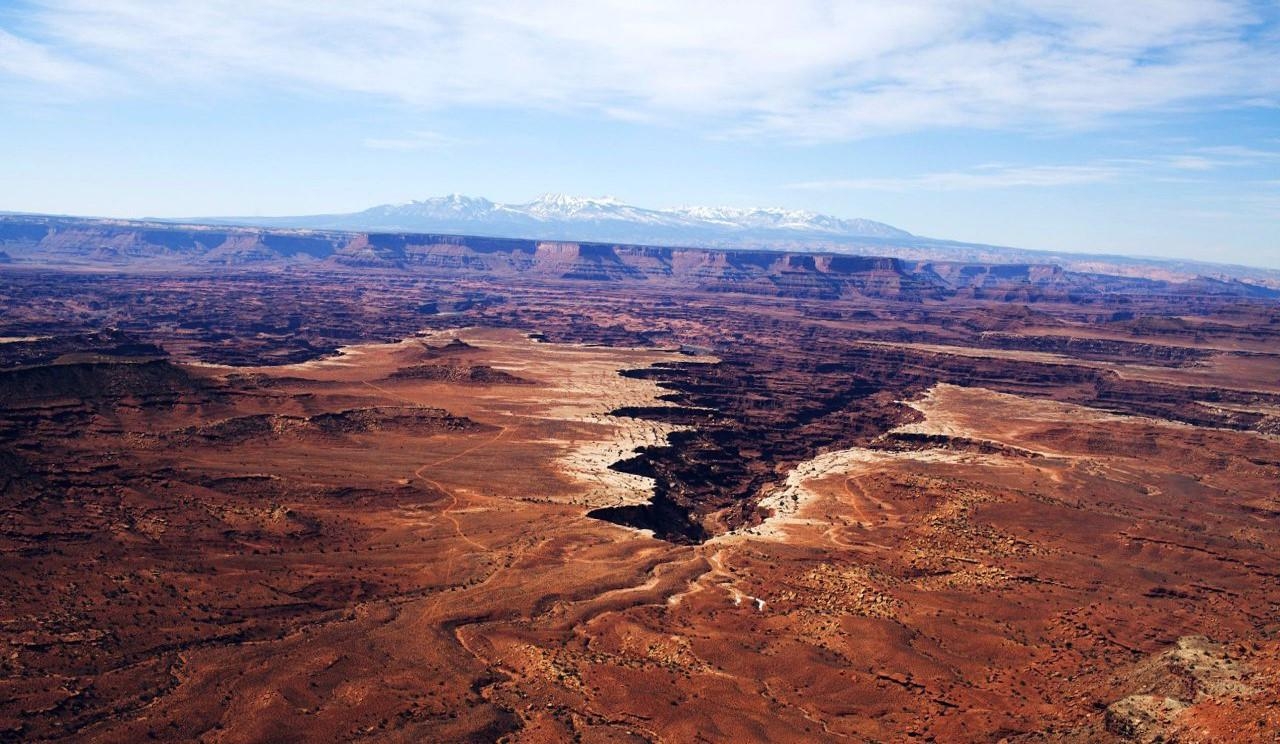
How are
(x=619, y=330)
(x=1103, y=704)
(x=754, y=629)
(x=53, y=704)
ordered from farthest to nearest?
(x=619, y=330) < (x=754, y=629) < (x=1103, y=704) < (x=53, y=704)

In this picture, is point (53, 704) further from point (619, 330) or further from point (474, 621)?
point (619, 330)

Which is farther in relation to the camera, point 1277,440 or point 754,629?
point 1277,440

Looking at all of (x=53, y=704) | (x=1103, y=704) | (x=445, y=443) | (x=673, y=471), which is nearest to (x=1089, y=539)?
(x=1103, y=704)

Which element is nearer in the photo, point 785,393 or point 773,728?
point 773,728

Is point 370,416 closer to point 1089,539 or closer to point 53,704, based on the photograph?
point 53,704

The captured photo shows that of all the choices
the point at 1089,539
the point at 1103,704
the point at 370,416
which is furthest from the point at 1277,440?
the point at 370,416

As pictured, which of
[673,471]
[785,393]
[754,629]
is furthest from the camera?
[785,393]
